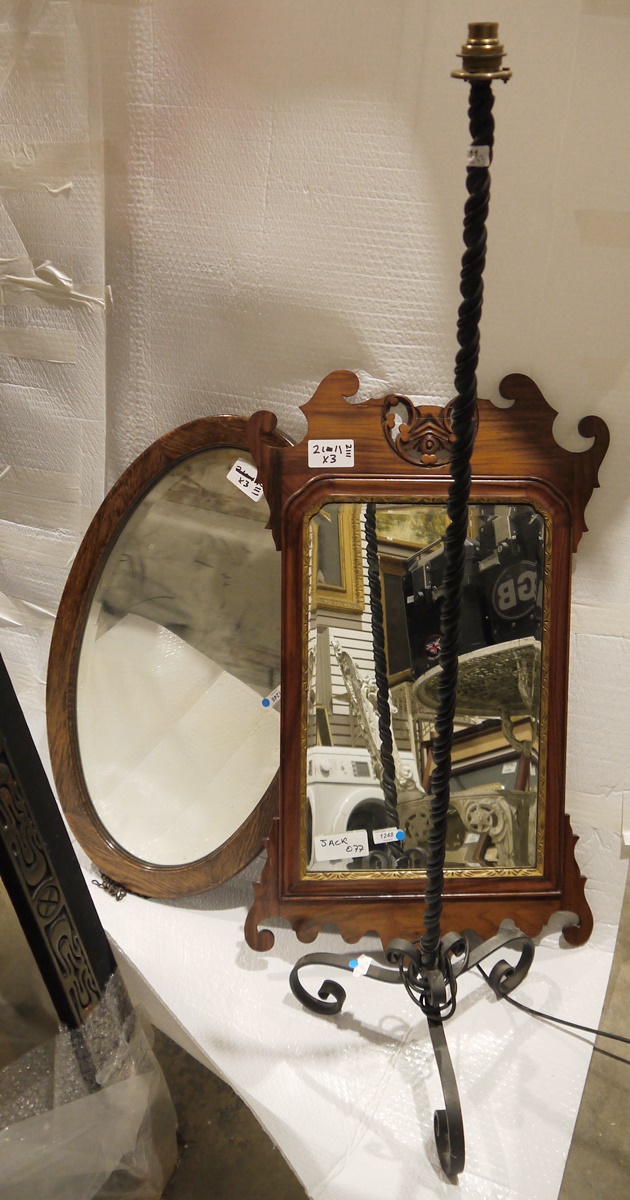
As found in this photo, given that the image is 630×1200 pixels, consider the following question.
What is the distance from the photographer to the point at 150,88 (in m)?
1.06

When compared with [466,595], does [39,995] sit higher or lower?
lower

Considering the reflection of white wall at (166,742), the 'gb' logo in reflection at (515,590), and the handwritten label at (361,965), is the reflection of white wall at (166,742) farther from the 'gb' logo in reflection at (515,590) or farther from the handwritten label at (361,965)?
the 'gb' logo in reflection at (515,590)

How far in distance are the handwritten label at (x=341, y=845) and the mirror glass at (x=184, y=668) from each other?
126 millimetres

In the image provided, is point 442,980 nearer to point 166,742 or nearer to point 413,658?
point 413,658

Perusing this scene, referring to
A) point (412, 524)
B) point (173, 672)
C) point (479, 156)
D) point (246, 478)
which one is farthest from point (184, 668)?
point (479, 156)

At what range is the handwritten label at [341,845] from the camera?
1092mm

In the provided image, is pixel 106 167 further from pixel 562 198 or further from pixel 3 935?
pixel 3 935

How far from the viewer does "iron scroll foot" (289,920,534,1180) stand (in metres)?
0.96

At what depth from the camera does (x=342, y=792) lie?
1087mm

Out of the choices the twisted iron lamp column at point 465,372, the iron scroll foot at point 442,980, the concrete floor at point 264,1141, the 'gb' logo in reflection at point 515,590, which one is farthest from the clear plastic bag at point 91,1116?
the 'gb' logo in reflection at point 515,590

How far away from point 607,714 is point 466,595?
28cm

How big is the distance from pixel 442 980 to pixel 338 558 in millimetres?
508

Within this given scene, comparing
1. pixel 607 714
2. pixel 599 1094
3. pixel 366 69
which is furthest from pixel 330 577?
pixel 599 1094

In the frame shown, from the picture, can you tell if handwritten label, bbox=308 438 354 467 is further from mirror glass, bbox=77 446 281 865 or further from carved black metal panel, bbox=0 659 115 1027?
carved black metal panel, bbox=0 659 115 1027
